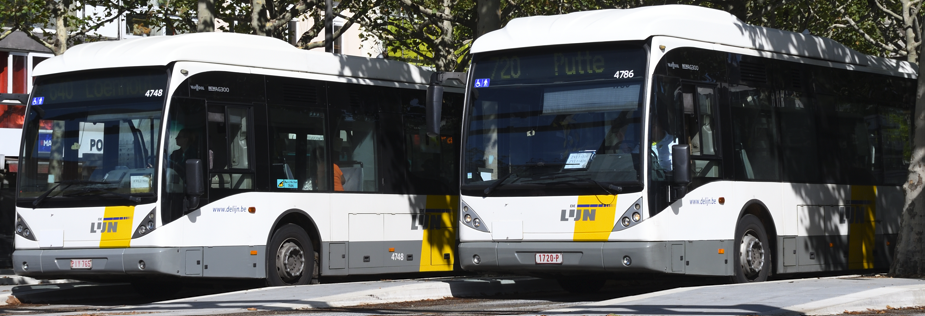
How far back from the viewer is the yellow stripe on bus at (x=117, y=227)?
1397 cm

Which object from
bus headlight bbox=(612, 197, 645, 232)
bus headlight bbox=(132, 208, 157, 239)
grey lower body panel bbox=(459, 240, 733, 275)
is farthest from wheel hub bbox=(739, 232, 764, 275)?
bus headlight bbox=(132, 208, 157, 239)

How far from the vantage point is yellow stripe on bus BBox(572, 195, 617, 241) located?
42.7 ft

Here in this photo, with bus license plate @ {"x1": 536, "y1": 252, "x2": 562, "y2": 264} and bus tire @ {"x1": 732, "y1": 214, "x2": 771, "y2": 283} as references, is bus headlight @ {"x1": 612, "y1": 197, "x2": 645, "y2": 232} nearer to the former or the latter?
bus license plate @ {"x1": 536, "y1": 252, "x2": 562, "y2": 264}

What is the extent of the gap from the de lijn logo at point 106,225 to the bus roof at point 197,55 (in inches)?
67.7

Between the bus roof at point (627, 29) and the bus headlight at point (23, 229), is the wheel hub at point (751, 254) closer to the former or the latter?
the bus roof at point (627, 29)

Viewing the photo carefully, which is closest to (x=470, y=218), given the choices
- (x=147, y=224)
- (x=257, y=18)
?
(x=147, y=224)

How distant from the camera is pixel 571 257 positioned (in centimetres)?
1315

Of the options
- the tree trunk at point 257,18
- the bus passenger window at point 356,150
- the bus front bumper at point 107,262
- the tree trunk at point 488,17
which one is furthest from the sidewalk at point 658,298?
the tree trunk at point 257,18

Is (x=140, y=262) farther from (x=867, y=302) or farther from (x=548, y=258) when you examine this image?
(x=867, y=302)

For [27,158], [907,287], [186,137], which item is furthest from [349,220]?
[907,287]

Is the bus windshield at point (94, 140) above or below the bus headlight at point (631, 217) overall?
above

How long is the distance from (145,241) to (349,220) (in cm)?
319

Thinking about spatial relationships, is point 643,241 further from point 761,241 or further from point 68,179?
point 68,179

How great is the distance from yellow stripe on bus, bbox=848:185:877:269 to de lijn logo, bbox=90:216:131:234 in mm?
9015
